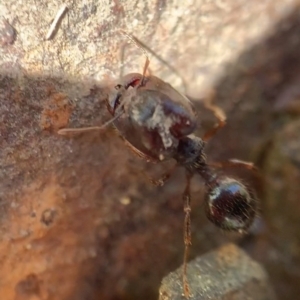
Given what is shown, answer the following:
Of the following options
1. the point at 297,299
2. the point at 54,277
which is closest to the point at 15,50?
the point at 54,277

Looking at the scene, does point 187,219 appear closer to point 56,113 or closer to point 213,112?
point 213,112

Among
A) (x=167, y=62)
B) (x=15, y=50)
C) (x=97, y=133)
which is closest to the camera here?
(x=15, y=50)

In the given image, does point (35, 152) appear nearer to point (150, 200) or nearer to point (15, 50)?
point (15, 50)

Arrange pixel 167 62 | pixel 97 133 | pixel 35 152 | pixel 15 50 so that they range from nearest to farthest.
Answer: pixel 15 50
pixel 35 152
pixel 97 133
pixel 167 62

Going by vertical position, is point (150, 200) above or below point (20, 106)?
below

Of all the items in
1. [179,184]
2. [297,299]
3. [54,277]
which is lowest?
[297,299]

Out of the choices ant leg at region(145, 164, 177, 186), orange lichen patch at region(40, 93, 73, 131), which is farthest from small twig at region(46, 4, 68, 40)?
ant leg at region(145, 164, 177, 186)

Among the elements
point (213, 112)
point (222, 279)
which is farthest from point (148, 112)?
point (222, 279)
